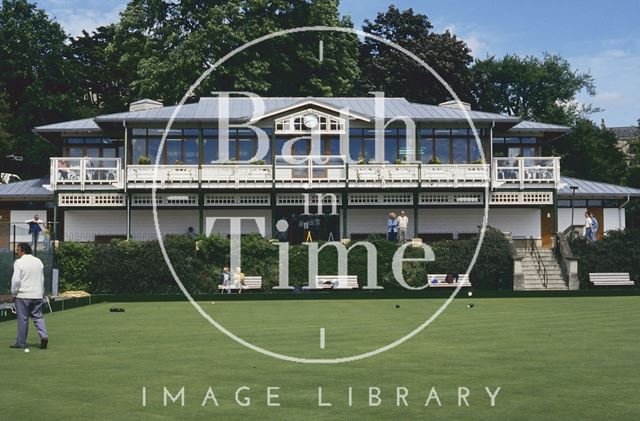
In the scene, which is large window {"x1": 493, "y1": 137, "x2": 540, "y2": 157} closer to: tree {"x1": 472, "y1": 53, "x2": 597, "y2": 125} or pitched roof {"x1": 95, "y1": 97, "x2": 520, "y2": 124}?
pitched roof {"x1": 95, "y1": 97, "x2": 520, "y2": 124}

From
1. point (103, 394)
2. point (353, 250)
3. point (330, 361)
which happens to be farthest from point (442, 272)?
point (103, 394)

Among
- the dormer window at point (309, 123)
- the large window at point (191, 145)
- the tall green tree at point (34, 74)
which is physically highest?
the tall green tree at point (34, 74)

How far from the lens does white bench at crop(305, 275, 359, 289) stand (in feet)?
134

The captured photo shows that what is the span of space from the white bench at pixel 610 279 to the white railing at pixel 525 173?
22.2 ft

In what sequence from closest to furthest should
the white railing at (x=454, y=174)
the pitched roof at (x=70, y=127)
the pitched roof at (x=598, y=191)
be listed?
the white railing at (x=454, y=174) < the pitched roof at (x=70, y=127) < the pitched roof at (x=598, y=191)

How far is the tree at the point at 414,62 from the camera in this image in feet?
218

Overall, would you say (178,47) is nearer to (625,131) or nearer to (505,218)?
(505,218)

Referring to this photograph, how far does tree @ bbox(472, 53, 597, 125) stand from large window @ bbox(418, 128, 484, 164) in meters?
27.4

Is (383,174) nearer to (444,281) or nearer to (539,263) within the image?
(444,281)

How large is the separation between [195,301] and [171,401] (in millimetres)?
24638

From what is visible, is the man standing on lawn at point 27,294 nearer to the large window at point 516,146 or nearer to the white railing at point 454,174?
the white railing at point 454,174

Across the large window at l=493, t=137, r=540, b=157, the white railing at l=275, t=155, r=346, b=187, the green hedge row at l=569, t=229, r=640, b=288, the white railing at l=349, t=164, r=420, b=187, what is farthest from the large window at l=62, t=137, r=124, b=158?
the green hedge row at l=569, t=229, r=640, b=288

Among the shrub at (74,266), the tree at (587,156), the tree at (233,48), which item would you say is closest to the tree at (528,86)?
the tree at (587,156)

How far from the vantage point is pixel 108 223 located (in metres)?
49.3
